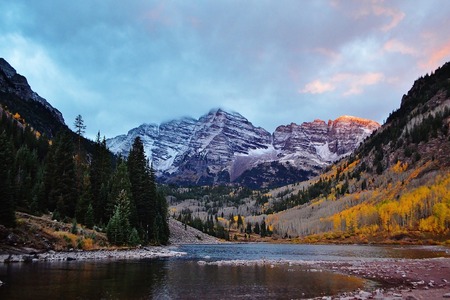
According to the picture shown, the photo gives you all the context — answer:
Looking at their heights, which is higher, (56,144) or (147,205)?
(56,144)

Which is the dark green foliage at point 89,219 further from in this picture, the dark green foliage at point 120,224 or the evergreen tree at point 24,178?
the evergreen tree at point 24,178

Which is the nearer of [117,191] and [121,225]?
[121,225]

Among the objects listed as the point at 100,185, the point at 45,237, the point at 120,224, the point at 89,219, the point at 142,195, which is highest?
the point at 100,185

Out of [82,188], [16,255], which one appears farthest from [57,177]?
[16,255]

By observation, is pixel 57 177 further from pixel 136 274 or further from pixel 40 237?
pixel 136 274

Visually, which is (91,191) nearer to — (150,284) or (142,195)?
(142,195)

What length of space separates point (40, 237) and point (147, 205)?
51.8 metres

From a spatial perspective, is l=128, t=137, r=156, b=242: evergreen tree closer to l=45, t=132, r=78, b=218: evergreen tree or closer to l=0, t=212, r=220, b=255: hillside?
l=45, t=132, r=78, b=218: evergreen tree

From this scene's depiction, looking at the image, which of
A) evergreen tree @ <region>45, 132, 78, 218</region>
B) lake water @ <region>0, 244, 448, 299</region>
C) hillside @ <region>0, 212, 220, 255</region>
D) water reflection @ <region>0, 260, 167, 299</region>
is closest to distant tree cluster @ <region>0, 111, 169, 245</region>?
evergreen tree @ <region>45, 132, 78, 218</region>

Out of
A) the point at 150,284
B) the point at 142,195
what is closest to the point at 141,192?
the point at 142,195

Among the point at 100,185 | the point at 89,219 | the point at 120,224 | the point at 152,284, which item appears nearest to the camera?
the point at 152,284

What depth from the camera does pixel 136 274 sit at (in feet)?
146

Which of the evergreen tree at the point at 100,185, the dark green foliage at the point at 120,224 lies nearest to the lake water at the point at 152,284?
the dark green foliage at the point at 120,224

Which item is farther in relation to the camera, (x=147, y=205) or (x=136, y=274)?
(x=147, y=205)
